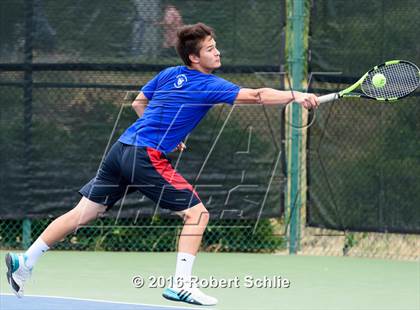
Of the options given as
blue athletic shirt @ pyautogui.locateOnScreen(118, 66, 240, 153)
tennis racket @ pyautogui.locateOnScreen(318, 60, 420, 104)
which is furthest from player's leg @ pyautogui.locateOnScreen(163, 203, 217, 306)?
tennis racket @ pyautogui.locateOnScreen(318, 60, 420, 104)

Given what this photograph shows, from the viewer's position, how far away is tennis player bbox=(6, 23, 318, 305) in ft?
17.3

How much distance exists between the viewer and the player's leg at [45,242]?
18.0ft

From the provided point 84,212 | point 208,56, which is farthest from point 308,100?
point 84,212

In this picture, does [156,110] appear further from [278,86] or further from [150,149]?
[278,86]

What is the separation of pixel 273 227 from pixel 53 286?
259 cm

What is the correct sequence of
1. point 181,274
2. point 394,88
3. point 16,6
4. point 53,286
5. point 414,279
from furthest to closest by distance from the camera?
point 16,6, point 414,279, point 53,286, point 394,88, point 181,274

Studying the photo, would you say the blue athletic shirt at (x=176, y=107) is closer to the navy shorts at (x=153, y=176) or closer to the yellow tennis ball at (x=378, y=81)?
the navy shorts at (x=153, y=176)

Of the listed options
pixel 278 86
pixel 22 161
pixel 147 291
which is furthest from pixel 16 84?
pixel 147 291

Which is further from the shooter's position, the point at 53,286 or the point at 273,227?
the point at 273,227

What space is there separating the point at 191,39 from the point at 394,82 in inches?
55.0

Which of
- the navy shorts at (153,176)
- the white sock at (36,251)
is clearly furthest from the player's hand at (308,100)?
the white sock at (36,251)

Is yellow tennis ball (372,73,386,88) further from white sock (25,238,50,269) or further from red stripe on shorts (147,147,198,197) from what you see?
white sock (25,238,50,269)

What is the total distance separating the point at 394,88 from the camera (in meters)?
6.06

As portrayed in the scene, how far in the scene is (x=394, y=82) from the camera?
6098 mm
